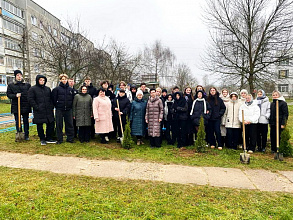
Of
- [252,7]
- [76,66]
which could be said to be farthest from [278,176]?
[76,66]

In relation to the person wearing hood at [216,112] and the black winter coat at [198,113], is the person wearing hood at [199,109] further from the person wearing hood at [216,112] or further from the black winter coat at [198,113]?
the person wearing hood at [216,112]

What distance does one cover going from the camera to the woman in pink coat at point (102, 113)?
6.61 metres

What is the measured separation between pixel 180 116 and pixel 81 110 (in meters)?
3.20

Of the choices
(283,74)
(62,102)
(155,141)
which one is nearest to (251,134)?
(155,141)

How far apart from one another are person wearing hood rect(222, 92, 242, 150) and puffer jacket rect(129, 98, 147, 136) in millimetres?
2639

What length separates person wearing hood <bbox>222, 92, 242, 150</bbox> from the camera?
636cm

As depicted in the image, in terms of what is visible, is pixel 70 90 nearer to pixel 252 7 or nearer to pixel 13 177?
pixel 13 177

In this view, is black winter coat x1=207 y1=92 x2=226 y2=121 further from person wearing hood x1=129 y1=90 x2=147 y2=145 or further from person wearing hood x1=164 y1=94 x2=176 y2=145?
person wearing hood x1=129 y1=90 x2=147 y2=145

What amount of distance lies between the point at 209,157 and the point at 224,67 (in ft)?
32.9

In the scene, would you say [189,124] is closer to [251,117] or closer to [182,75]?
[251,117]

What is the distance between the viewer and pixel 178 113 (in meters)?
6.54

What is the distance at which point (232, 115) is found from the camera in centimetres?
638

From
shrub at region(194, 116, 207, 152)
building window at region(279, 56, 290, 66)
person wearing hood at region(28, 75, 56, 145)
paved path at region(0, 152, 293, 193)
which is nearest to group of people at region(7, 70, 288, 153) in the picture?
person wearing hood at region(28, 75, 56, 145)

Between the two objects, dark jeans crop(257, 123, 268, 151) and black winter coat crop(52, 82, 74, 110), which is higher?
black winter coat crop(52, 82, 74, 110)
